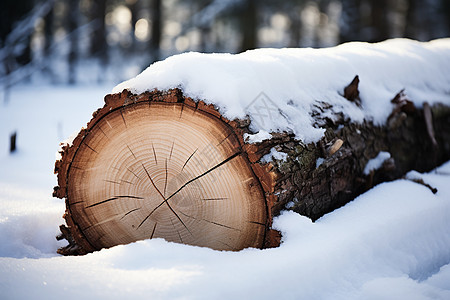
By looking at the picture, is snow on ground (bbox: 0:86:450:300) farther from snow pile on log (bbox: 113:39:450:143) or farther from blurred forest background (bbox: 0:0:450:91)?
blurred forest background (bbox: 0:0:450:91)

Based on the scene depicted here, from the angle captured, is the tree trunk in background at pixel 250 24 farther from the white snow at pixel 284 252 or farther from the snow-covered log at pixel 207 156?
the snow-covered log at pixel 207 156

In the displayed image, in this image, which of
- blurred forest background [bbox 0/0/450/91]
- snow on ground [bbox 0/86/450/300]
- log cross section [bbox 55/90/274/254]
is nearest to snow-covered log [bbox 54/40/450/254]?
log cross section [bbox 55/90/274/254]

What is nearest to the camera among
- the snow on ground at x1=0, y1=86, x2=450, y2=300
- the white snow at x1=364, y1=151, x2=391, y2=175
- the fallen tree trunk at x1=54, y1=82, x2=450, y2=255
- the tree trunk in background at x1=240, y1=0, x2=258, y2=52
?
the snow on ground at x1=0, y1=86, x2=450, y2=300

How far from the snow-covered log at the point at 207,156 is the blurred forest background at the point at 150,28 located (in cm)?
809

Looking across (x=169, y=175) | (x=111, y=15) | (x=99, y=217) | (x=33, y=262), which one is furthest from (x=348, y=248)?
(x=111, y=15)

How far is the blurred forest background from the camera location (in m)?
10.6

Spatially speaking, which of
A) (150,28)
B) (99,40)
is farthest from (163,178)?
(99,40)

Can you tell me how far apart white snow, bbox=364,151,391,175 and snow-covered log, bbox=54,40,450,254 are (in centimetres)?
18

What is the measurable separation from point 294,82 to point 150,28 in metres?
12.9

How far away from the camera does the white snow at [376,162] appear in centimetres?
226

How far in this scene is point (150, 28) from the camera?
13617mm

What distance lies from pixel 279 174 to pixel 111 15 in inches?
756

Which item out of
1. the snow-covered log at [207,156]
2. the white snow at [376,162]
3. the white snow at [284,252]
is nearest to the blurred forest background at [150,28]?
the white snow at [284,252]

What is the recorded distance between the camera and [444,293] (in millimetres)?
1431
